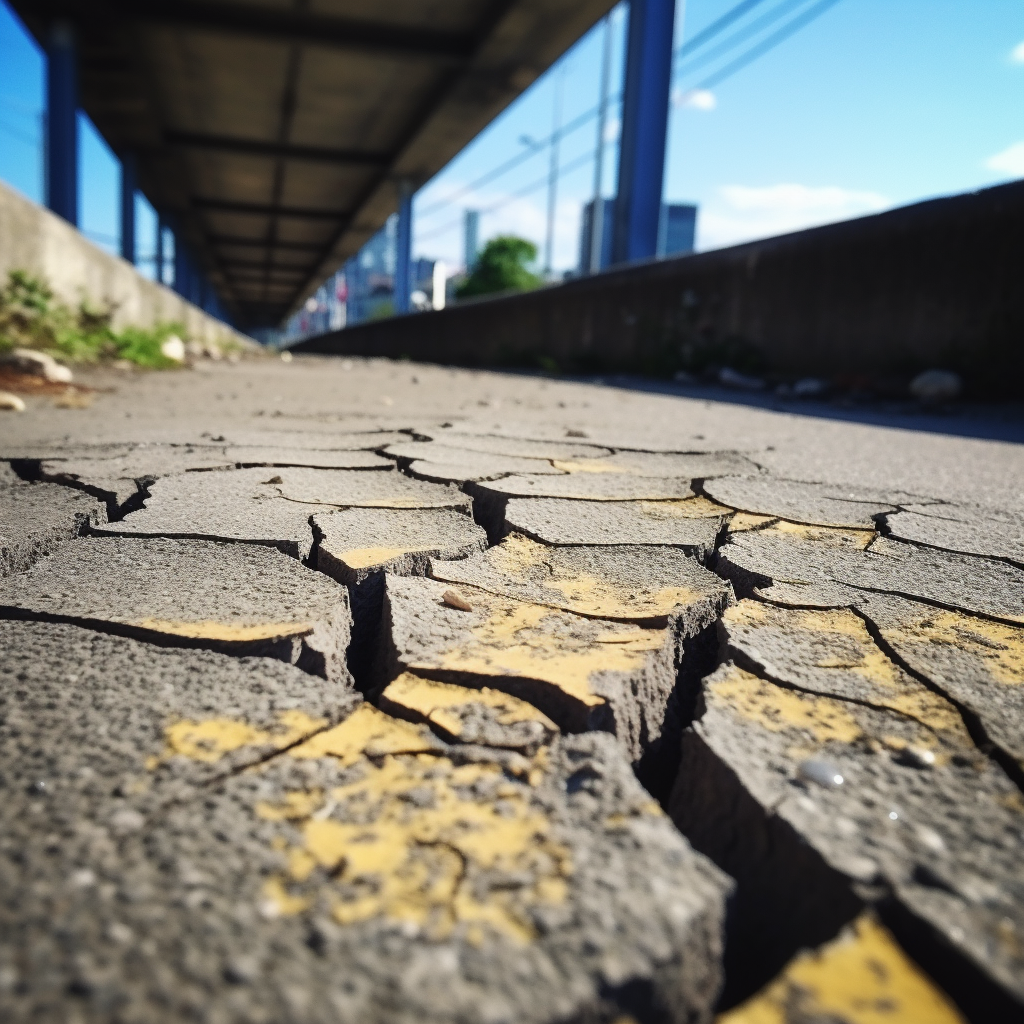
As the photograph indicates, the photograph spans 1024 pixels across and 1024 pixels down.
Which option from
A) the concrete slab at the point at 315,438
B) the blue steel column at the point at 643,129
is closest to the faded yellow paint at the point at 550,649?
the concrete slab at the point at 315,438

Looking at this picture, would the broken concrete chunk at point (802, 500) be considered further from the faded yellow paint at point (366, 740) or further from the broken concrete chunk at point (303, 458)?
the faded yellow paint at point (366, 740)

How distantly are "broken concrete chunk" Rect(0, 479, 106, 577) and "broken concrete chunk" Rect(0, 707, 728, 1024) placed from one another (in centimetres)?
61

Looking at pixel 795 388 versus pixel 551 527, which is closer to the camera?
pixel 551 527

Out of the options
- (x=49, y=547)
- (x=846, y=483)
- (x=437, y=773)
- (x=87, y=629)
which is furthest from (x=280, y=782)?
(x=846, y=483)

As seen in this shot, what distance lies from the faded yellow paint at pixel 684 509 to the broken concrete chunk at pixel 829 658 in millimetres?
435

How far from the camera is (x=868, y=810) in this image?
535 mm

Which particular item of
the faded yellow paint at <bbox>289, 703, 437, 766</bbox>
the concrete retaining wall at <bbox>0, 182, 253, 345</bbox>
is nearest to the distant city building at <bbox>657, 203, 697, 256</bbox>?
the concrete retaining wall at <bbox>0, 182, 253, 345</bbox>

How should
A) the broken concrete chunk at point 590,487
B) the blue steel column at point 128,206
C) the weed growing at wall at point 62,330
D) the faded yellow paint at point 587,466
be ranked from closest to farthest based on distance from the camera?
the broken concrete chunk at point 590,487
the faded yellow paint at point 587,466
the weed growing at wall at point 62,330
the blue steel column at point 128,206

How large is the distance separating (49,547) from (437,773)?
71 centimetres

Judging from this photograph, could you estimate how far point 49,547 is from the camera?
103 cm

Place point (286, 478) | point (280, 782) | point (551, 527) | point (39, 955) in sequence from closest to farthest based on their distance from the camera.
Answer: point (39, 955) → point (280, 782) → point (551, 527) → point (286, 478)

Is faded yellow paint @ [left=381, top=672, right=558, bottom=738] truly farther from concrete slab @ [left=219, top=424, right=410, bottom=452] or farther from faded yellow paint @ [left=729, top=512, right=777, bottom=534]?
concrete slab @ [left=219, top=424, right=410, bottom=452]

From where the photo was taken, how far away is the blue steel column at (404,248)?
13969 mm

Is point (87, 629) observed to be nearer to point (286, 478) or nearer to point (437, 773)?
point (437, 773)
